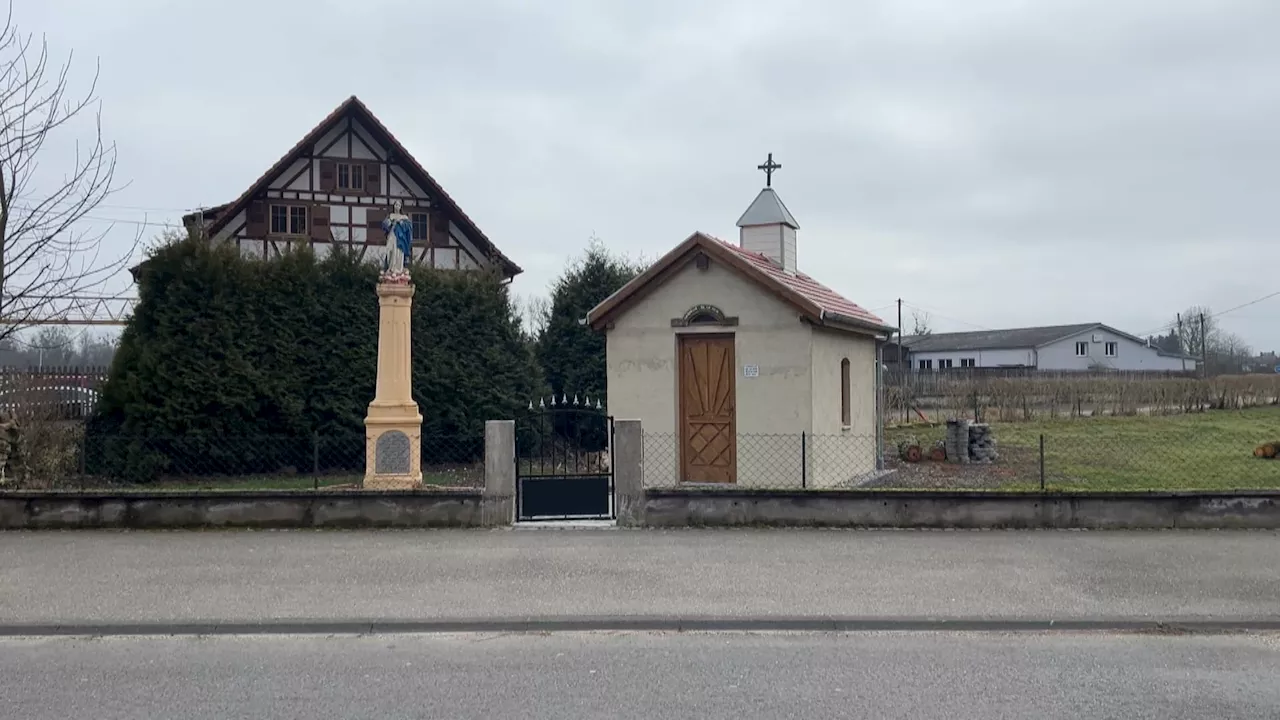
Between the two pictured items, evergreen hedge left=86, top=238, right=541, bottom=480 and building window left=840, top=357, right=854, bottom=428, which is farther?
evergreen hedge left=86, top=238, right=541, bottom=480

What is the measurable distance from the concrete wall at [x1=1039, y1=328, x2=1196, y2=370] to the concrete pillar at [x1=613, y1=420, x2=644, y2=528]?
6554 centimetres

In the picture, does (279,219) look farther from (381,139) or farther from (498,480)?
(498,480)

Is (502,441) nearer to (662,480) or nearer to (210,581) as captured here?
(210,581)

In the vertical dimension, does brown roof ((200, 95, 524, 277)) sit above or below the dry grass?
above

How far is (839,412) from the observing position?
16.6 meters

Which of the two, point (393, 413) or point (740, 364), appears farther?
point (740, 364)

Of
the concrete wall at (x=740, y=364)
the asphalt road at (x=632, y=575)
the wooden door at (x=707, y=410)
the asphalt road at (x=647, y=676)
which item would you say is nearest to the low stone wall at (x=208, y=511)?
the asphalt road at (x=632, y=575)

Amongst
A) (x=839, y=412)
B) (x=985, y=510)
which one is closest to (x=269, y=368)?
(x=839, y=412)

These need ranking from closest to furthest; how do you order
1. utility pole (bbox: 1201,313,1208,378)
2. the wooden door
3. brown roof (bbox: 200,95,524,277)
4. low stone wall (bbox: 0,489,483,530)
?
low stone wall (bbox: 0,489,483,530) < the wooden door < brown roof (bbox: 200,95,524,277) < utility pole (bbox: 1201,313,1208,378)

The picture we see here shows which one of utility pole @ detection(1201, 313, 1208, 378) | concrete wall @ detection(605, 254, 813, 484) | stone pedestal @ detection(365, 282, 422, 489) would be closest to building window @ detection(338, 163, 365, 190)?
stone pedestal @ detection(365, 282, 422, 489)

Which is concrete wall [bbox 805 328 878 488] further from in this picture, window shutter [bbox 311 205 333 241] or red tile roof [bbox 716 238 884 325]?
window shutter [bbox 311 205 333 241]

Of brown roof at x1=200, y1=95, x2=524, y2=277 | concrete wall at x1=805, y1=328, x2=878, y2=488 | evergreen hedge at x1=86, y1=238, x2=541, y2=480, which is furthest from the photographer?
brown roof at x1=200, y1=95, x2=524, y2=277

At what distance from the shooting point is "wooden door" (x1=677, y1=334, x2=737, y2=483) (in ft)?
50.1

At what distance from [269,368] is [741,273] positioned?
928cm
